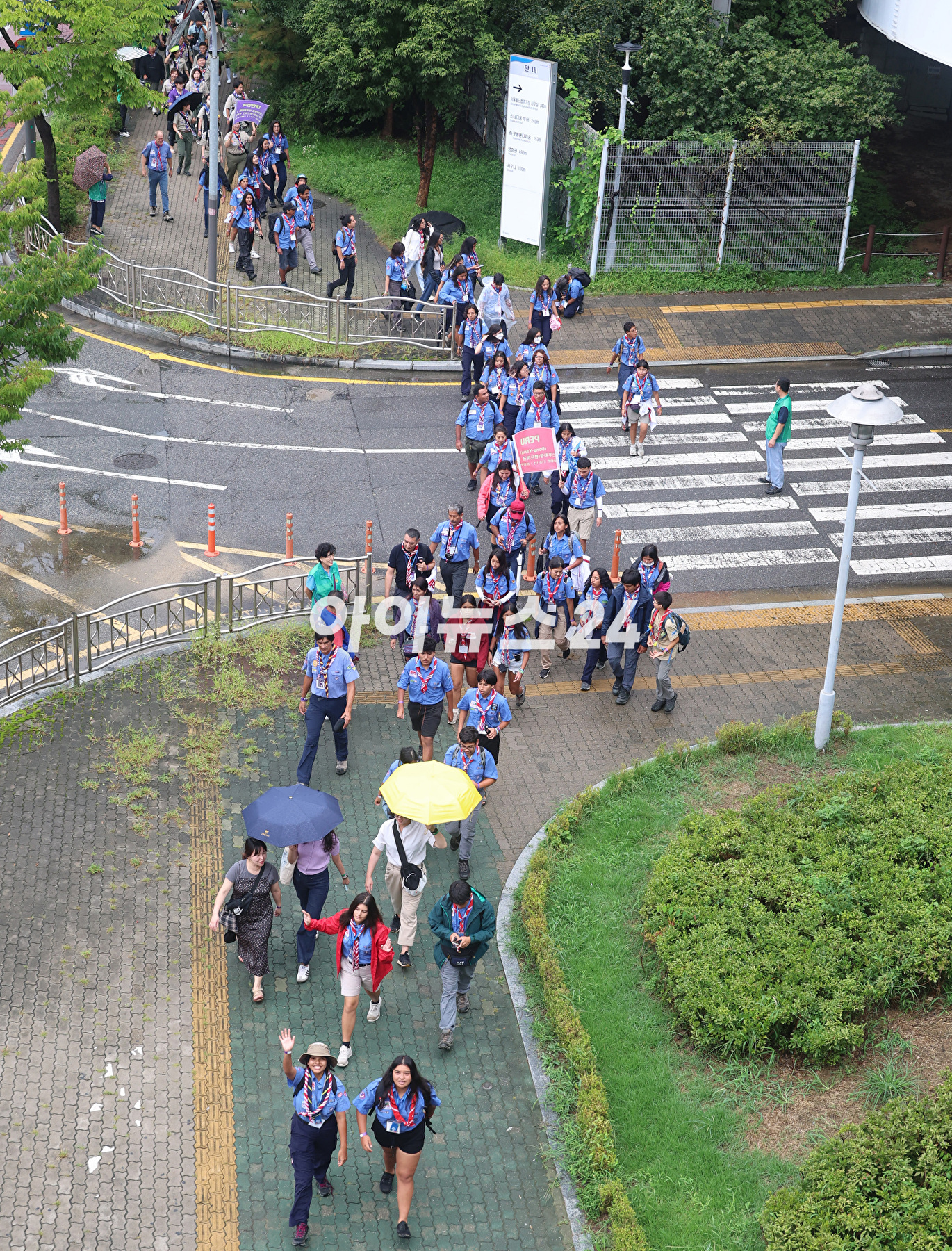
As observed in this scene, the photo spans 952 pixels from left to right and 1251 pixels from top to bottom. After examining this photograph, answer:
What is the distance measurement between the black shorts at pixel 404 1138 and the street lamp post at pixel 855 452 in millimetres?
6890

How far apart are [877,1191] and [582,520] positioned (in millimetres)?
9443

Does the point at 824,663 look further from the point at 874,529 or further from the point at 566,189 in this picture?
the point at 566,189

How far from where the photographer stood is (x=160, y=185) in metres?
29.2

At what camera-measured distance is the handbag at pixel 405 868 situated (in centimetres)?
1219

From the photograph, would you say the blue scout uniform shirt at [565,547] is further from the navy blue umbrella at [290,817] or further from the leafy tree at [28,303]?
the leafy tree at [28,303]

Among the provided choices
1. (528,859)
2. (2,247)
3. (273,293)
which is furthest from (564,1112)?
(273,293)

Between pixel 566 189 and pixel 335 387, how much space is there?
6.97m

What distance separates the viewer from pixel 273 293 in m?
26.1

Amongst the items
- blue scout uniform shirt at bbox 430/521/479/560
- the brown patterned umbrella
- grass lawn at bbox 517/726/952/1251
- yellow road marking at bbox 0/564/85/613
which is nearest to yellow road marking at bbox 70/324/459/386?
the brown patterned umbrella

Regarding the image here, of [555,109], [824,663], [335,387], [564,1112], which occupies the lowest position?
[564,1112]

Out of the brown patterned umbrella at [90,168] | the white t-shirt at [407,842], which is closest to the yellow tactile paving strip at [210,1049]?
the white t-shirt at [407,842]

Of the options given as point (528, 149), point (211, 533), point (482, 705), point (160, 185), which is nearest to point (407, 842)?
point (482, 705)

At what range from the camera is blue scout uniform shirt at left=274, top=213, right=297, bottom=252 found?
25.8m

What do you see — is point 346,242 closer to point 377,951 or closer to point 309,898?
point 309,898
